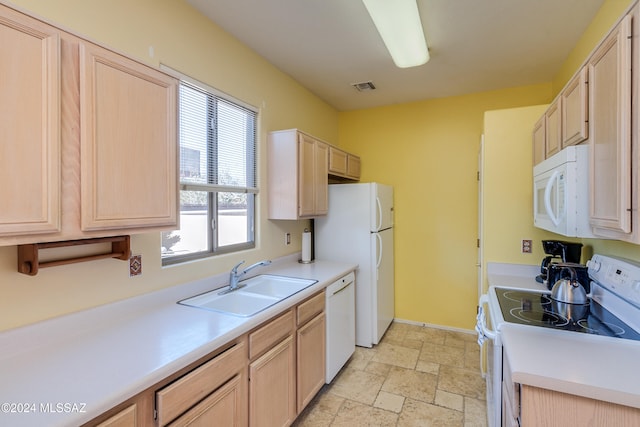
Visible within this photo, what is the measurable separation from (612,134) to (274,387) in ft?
6.50

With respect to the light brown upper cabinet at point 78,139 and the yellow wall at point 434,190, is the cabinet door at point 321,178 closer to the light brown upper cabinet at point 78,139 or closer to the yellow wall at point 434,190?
the yellow wall at point 434,190

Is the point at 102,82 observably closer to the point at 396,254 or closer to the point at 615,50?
the point at 615,50

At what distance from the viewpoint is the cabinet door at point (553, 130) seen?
180 cm

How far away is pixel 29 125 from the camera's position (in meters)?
1.00

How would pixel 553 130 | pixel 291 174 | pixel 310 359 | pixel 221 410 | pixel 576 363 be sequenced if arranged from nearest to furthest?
1. pixel 576 363
2. pixel 221 410
3. pixel 553 130
4. pixel 310 359
5. pixel 291 174

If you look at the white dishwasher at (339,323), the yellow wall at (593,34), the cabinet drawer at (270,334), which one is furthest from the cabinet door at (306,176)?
the yellow wall at (593,34)

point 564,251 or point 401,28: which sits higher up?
point 401,28

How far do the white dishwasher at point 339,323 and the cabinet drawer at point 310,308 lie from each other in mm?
116

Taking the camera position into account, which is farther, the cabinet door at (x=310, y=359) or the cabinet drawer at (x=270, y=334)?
the cabinet door at (x=310, y=359)

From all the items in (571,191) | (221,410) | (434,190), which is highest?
(434,190)

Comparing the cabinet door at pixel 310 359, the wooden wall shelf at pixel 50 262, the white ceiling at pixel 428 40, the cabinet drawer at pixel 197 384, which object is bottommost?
the cabinet door at pixel 310 359

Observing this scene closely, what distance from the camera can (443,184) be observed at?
3.60 m

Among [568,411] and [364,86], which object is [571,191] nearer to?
[568,411]

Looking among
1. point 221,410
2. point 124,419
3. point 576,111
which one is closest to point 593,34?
point 576,111
